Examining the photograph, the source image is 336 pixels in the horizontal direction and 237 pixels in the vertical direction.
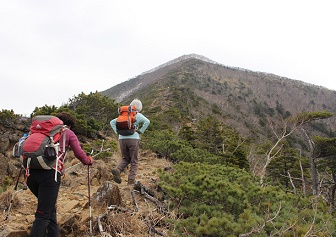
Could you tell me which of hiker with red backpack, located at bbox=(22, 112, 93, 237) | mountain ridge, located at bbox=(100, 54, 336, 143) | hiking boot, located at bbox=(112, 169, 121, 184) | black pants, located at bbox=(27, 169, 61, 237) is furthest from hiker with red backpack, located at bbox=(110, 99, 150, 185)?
mountain ridge, located at bbox=(100, 54, 336, 143)

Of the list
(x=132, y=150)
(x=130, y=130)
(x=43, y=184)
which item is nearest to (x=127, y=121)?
(x=130, y=130)

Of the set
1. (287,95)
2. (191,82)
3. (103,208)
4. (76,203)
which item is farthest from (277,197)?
(287,95)

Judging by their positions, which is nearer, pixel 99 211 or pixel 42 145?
pixel 42 145

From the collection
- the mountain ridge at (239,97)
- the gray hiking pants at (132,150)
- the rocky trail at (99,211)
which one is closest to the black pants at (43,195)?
the rocky trail at (99,211)

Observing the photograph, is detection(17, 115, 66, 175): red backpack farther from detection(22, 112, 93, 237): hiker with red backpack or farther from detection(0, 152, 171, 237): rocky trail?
detection(0, 152, 171, 237): rocky trail

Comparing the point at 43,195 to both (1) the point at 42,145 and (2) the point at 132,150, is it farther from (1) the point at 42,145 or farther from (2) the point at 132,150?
(2) the point at 132,150

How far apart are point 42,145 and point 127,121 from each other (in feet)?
6.71

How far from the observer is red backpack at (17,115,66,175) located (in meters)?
2.46

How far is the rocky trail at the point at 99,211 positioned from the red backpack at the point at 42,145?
870mm

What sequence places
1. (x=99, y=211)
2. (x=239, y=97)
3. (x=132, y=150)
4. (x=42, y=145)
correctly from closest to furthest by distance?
(x=42, y=145), (x=99, y=211), (x=132, y=150), (x=239, y=97)

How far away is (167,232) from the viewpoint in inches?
126

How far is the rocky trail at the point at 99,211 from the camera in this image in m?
3.12

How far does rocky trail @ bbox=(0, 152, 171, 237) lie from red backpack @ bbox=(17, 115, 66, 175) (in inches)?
34.2

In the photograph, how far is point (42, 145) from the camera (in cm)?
249
